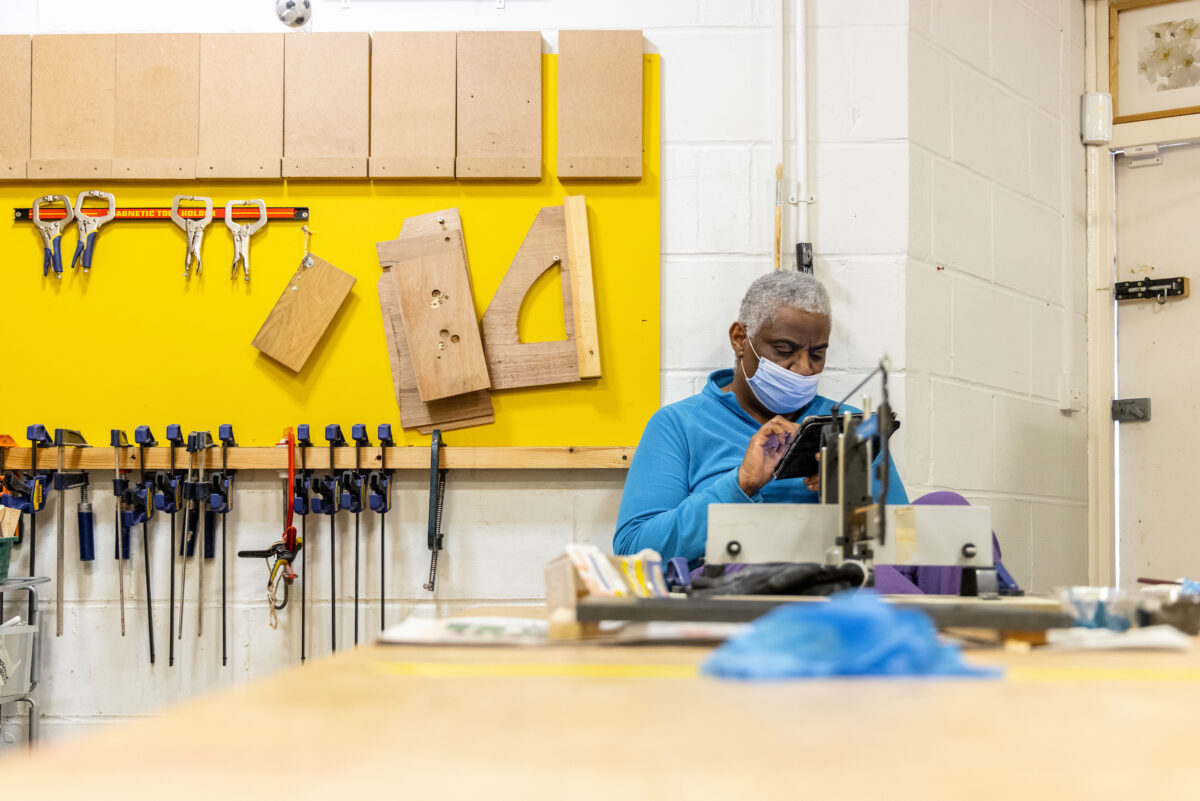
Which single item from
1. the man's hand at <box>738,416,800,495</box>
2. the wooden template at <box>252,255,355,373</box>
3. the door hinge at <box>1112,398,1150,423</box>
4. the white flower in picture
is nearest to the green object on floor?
the wooden template at <box>252,255,355,373</box>

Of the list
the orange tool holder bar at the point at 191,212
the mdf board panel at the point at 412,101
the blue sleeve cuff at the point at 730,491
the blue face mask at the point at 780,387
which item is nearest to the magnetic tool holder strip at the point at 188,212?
the orange tool holder bar at the point at 191,212

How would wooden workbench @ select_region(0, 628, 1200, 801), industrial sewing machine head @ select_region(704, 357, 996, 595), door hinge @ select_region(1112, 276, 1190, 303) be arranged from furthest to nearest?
door hinge @ select_region(1112, 276, 1190, 303) → industrial sewing machine head @ select_region(704, 357, 996, 595) → wooden workbench @ select_region(0, 628, 1200, 801)

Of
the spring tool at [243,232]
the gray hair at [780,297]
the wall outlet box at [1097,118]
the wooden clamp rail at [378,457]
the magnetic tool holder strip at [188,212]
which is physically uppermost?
the wall outlet box at [1097,118]

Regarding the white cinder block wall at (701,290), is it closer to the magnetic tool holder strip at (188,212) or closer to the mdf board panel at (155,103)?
the mdf board panel at (155,103)

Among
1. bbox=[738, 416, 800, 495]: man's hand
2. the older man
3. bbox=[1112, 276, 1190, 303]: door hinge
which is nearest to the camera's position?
bbox=[738, 416, 800, 495]: man's hand

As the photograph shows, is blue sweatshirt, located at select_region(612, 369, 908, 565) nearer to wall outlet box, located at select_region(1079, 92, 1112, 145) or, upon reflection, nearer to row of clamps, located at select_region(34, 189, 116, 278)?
wall outlet box, located at select_region(1079, 92, 1112, 145)

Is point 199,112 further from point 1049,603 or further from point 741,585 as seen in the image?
point 1049,603

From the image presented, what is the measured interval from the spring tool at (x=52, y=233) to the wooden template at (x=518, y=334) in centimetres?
118

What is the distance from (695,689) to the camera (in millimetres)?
792

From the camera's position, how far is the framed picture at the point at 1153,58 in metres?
3.35

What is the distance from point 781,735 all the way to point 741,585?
87 cm

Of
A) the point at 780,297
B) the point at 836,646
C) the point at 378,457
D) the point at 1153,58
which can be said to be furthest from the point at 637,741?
the point at 1153,58

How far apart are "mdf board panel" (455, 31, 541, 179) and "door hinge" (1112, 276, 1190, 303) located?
6.13 ft

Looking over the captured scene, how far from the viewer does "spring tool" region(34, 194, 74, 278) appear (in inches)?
117
